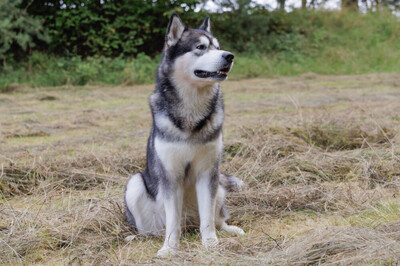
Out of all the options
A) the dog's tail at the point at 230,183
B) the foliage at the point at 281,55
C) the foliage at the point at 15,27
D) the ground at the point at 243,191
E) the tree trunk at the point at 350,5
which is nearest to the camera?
the ground at the point at 243,191

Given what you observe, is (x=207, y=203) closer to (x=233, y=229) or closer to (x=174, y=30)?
(x=233, y=229)

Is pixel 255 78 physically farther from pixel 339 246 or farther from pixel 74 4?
pixel 339 246

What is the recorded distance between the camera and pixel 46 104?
29.4ft

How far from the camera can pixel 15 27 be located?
1211 cm

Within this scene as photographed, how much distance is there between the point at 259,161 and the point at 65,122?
4.01m

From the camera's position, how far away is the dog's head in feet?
9.37

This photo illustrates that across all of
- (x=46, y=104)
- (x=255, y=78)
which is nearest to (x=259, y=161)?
(x=46, y=104)

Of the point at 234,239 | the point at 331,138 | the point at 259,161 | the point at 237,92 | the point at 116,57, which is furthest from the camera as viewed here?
the point at 116,57

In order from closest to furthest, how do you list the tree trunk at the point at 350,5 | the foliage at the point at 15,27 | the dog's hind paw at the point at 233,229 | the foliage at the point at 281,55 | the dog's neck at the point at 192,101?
the dog's neck at the point at 192,101
the dog's hind paw at the point at 233,229
the foliage at the point at 15,27
the foliage at the point at 281,55
the tree trunk at the point at 350,5

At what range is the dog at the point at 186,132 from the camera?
2850mm

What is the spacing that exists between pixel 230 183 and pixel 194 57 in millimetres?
1149

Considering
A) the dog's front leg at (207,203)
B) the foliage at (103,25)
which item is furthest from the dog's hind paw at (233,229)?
the foliage at (103,25)

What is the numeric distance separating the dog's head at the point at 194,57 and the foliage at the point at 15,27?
32.8 ft

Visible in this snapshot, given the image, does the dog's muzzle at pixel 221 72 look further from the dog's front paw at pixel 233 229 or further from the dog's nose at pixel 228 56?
the dog's front paw at pixel 233 229
